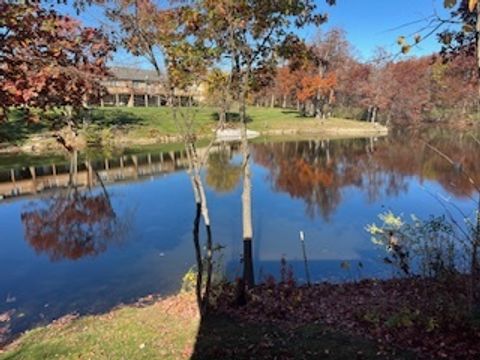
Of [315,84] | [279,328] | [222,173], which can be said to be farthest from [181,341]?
[315,84]

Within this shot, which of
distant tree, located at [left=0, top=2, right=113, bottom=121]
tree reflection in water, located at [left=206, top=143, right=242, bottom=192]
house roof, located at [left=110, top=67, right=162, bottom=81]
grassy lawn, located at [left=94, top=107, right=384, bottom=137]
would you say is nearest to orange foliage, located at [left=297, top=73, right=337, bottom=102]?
grassy lawn, located at [left=94, top=107, right=384, bottom=137]

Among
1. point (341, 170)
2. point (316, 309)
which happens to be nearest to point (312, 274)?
point (316, 309)

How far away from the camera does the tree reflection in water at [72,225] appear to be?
14.3m

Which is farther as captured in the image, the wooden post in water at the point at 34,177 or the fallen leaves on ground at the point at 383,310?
the wooden post in water at the point at 34,177

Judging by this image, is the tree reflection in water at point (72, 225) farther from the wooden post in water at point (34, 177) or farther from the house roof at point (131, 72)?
the house roof at point (131, 72)

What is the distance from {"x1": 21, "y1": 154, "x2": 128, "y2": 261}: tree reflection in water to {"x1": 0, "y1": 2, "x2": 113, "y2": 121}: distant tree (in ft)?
30.9

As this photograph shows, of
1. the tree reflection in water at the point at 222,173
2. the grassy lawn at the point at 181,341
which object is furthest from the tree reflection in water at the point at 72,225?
the grassy lawn at the point at 181,341

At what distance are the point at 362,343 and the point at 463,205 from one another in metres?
13.5

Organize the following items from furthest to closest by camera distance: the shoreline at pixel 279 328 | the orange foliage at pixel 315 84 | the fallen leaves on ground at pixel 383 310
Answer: the orange foliage at pixel 315 84
the shoreline at pixel 279 328
the fallen leaves on ground at pixel 383 310

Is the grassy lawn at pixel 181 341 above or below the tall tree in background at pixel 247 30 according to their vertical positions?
below

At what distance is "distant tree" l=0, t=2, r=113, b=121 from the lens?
4.59 metres

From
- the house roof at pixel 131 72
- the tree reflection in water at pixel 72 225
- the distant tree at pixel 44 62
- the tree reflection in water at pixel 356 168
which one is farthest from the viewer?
the tree reflection in water at pixel 356 168

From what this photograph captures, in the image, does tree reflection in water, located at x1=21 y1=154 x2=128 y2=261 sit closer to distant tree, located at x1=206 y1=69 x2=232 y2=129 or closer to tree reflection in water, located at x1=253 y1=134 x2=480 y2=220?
distant tree, located at x1=206 y1=69 x2=232 y2=129

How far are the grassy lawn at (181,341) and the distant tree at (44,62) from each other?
362 cm
